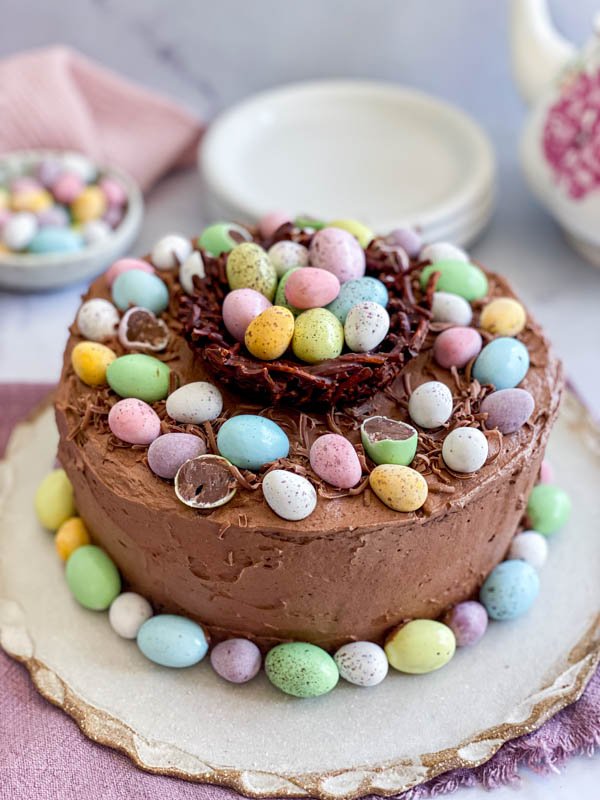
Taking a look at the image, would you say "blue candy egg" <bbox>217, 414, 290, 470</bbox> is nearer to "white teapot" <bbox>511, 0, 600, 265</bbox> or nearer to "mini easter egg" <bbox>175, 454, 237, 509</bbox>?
"mini easter egg" <bbox>175, 454, 237, 509</bbox>

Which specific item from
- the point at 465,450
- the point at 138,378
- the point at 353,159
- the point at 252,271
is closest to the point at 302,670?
the point at 465,450

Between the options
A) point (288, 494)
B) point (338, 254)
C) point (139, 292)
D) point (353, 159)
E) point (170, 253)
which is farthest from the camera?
point (353, 159)

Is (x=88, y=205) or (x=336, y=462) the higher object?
(x=336, y=462)

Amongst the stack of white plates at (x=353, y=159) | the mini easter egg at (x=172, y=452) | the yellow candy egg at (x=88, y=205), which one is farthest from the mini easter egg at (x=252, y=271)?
the yellow candy egg at (x=88, y=205)

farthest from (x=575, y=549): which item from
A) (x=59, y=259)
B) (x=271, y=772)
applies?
(x=59, y=259)

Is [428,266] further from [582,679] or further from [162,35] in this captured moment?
[162,35]

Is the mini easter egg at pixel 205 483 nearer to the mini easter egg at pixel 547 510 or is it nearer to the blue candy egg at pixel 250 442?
the blue candy egg at pixel 250 442

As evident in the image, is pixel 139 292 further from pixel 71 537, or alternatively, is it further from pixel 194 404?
pixel 71 537
